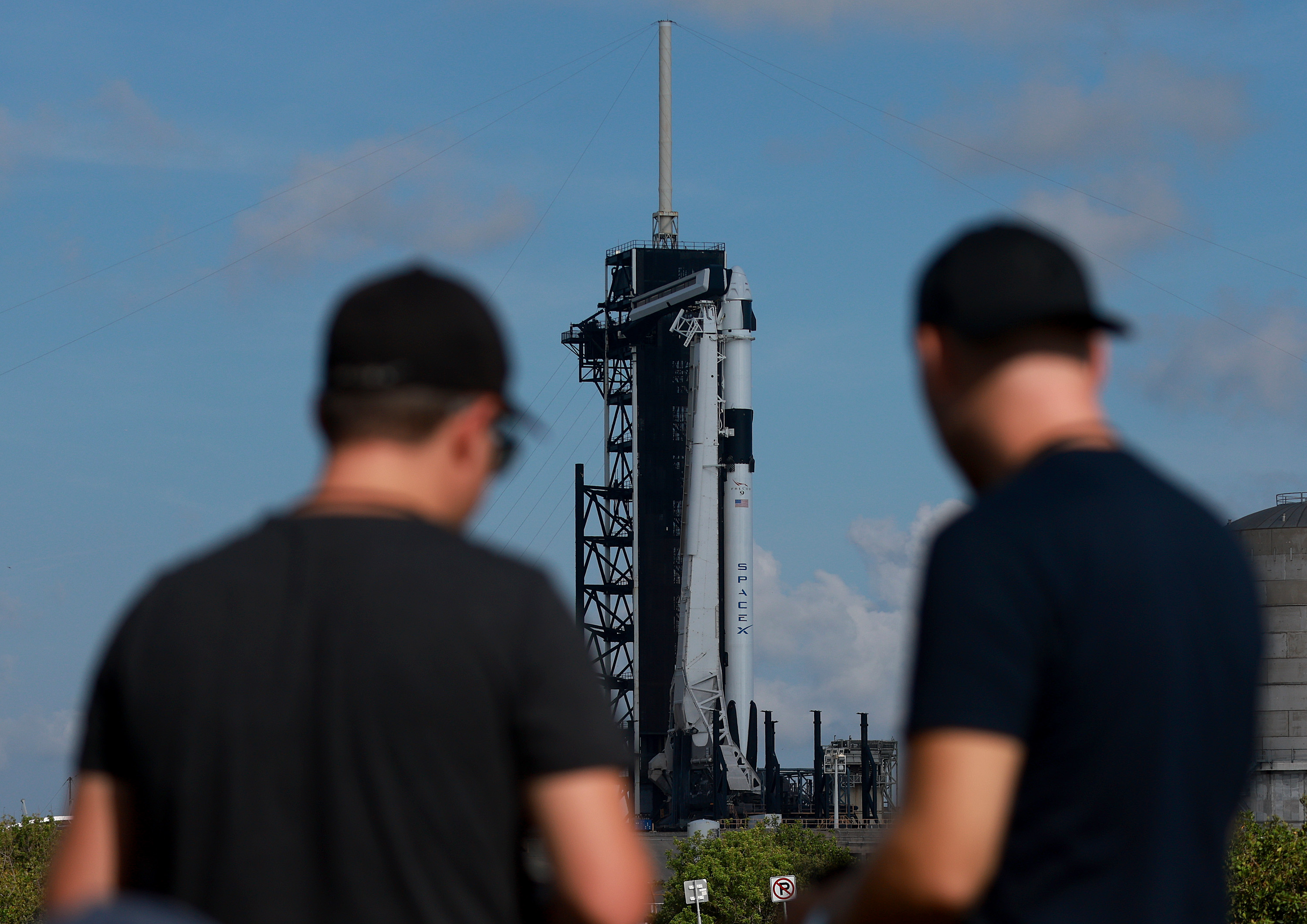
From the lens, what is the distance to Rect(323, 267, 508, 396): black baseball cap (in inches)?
133

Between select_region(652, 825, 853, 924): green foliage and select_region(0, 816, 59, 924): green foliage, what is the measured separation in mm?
20868

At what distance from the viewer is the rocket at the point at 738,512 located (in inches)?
2611

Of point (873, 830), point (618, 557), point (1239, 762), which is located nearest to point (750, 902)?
point (873, 830)

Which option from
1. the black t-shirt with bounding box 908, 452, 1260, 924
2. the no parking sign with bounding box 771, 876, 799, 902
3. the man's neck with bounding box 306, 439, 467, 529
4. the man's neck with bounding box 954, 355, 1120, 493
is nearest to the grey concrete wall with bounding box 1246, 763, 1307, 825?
the no parking sign with bounding box 771, 876, 799, 902

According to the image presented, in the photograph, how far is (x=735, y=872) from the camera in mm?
58188

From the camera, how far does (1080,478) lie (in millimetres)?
3062

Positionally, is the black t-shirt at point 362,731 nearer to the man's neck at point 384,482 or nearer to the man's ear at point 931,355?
the man's neck at point 384,482

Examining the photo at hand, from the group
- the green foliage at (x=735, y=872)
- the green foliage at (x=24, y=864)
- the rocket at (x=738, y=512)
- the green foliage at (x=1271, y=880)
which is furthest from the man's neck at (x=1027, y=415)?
the rocket at (x=738, y=512)

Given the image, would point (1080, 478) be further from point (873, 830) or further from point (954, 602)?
point (873, 830)

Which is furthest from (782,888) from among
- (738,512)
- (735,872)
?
(738,512)

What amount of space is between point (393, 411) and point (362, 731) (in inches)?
26.8

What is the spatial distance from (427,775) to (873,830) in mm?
70898

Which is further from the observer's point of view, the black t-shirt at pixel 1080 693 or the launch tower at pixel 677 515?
the launch tower at pixel 677 515

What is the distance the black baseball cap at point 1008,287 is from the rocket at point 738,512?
62.4 meters
